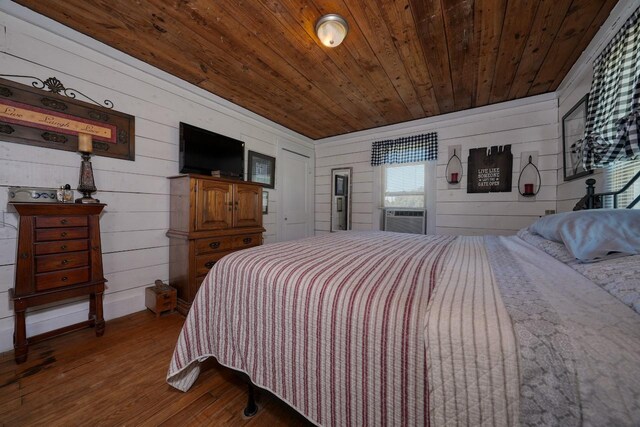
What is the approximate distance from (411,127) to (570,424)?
3.61 meters

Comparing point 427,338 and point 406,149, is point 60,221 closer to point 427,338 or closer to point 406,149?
point 427,338

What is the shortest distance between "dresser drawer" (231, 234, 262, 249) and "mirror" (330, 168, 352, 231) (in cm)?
178

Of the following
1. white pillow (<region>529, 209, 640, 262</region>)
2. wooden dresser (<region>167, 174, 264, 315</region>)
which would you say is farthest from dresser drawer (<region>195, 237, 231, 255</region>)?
white pillow (<region>529, 209, 640, 262</region>)

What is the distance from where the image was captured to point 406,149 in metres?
3.48

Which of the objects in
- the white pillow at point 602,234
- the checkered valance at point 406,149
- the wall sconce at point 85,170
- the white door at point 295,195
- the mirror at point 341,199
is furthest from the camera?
the mirror at point 341,199

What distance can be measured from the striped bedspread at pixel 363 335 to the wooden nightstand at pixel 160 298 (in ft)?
3.62

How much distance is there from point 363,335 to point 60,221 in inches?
85.2

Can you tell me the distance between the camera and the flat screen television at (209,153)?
244cm

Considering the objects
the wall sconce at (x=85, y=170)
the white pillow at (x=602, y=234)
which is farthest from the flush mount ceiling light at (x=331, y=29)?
the wall sconce at (x=85, y=170)

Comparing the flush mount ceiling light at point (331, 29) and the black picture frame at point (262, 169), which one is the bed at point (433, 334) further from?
the black picture frame at point (262, 169)

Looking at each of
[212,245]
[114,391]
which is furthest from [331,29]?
[114,391]

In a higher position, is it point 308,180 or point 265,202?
point 308,180

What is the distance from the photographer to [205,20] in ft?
5.41

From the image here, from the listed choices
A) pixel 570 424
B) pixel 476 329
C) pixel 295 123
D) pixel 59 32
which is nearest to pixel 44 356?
pixel 59 32
